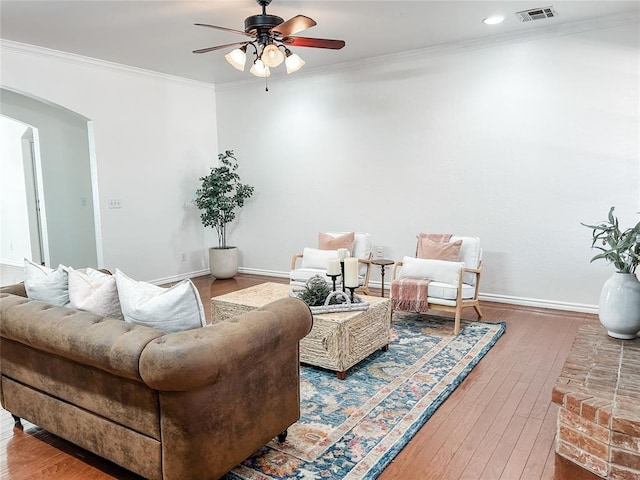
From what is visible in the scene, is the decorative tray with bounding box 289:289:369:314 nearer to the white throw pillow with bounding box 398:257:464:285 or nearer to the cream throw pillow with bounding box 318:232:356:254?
the white throw pillow with bounding box 398:257:464:285

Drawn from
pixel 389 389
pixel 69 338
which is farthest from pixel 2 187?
pixel 389 389

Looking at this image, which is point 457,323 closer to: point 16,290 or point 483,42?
point 483,42

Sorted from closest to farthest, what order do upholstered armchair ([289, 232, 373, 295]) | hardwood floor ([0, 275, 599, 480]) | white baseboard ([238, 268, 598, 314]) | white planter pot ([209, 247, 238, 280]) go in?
hardwood floor ([0, 275, 599, 480]) < white baseboard ([238, 268, 598, 314]) < upholstered armchair ([289, 232, 373, 295]) < white planter pot ([209, 247, 238, 280])

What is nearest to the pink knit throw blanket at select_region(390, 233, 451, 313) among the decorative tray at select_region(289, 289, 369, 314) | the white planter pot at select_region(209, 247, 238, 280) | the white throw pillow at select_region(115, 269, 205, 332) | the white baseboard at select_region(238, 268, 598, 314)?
the decorative tray at select_region(289, 289, 369, 314)

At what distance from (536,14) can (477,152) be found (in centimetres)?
144

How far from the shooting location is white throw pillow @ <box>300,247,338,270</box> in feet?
16.2

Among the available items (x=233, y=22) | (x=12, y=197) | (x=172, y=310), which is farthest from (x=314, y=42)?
(x=12, y=197)

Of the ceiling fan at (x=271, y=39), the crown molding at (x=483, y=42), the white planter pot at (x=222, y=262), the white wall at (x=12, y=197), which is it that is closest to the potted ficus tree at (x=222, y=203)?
the white planter pot at (x=222, y=262)

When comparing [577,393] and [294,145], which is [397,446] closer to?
[577,393]

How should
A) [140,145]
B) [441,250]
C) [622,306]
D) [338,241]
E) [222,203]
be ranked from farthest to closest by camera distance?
[222,203]
[140,145]
[338,241]
[441,250]
[622,306]

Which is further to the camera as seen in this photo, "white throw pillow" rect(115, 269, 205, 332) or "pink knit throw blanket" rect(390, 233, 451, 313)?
"pink knit throw blanket" rect(390, 233, 451, 313)

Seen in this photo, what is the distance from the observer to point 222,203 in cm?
636

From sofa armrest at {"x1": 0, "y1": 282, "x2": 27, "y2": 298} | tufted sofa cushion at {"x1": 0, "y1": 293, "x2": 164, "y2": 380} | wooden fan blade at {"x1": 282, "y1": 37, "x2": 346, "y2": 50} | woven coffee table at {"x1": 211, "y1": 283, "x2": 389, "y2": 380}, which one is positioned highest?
wooden fan blade at {"x1": 282, "y1": 37, "x2": 346, "y2": 50}

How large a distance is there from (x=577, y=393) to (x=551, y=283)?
300 cm
